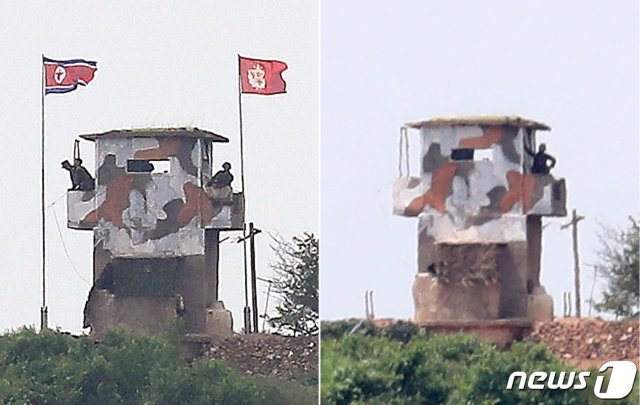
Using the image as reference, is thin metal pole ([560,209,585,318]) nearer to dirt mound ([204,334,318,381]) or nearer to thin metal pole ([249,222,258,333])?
dirt mound ([204,334,318,381])

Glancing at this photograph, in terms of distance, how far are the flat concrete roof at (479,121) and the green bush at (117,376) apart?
1.60m

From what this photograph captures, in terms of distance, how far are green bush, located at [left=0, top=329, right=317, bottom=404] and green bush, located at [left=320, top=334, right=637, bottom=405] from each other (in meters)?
0.74

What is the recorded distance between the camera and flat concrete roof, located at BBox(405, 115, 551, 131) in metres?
7.28

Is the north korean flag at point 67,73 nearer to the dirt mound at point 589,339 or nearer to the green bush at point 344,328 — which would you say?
the green bush at point 344,328

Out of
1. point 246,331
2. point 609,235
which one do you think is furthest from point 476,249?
point 246,331

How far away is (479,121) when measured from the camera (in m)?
7.36

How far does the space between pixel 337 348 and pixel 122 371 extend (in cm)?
132

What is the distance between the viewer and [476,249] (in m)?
7.54

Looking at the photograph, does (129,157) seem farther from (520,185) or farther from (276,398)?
(520,185)

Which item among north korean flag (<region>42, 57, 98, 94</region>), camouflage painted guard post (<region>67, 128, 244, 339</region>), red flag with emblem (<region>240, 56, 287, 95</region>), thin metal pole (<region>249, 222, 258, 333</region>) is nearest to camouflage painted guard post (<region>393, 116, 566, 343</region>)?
red flag with emblem (<region>240, 56, 287, 95</region>)

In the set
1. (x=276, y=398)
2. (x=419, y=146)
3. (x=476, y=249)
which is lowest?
(x=276, y=398)

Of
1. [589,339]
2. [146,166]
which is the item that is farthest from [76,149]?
[589,339]

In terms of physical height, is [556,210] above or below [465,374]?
above

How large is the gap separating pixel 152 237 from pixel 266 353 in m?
0.83
